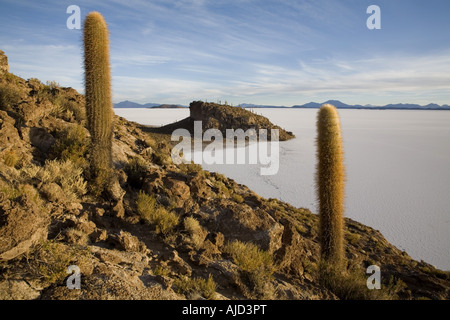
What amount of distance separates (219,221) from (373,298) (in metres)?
3.06

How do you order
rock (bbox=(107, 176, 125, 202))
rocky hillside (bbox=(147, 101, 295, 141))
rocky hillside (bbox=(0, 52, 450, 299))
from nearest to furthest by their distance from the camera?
rocky hillside (bbox=(0, 52, 450, 299)) < rock (bbox=(107, 176, 125, 202)) < rocky hillside (bbox=(147, 101, 295, 141))

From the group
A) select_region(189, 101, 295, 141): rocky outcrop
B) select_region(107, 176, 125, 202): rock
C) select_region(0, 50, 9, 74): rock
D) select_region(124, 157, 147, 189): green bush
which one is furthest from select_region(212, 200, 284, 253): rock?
select_region(189, 101, 295, 141): rocky outcrop

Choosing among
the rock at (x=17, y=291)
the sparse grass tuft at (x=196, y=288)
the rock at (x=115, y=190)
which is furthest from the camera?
the rock at (x=115, y=190)

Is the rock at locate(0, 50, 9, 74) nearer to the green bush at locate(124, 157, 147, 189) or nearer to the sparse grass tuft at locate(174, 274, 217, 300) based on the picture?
the green bush at locate(124, 157, 147, 189)

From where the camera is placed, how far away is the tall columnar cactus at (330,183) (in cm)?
581

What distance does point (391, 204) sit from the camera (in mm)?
13891

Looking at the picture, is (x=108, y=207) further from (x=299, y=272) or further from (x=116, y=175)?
(x=299, y=272)

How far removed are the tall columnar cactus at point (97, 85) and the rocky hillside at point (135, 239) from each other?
1.49ft

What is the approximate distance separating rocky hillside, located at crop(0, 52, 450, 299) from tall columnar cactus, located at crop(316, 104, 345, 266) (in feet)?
1.74

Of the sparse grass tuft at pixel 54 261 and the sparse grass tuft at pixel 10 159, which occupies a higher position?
the sparse grass tuft at pixel 10 159

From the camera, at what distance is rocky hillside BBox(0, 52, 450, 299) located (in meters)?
3.45

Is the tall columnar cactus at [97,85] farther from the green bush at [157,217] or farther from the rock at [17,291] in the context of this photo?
the rock at [17,291]

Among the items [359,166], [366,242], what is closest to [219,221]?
[366,242]

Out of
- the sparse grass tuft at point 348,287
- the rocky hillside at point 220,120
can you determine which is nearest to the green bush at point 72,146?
the sparse grass tuft at point 348,287
